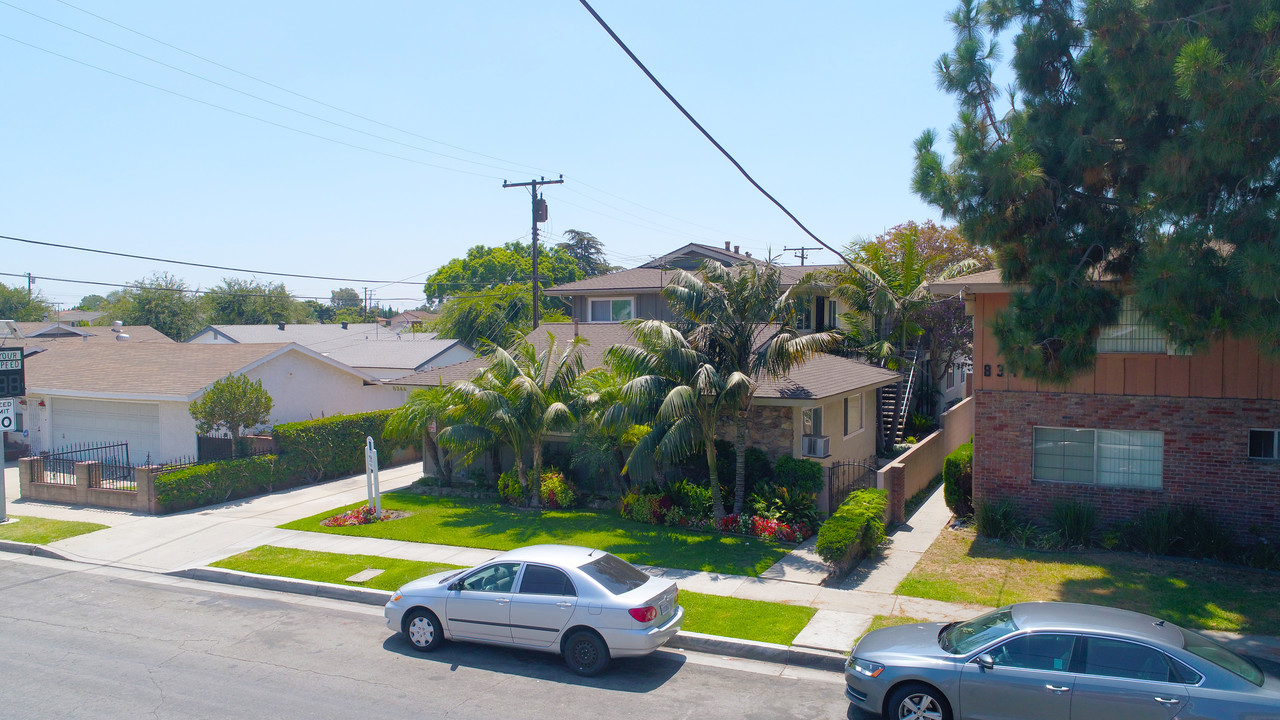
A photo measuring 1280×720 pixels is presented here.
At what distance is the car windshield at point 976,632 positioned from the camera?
303 inches

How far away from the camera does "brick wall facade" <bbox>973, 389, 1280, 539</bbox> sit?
542 inches

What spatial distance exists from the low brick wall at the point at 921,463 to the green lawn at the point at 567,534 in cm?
319

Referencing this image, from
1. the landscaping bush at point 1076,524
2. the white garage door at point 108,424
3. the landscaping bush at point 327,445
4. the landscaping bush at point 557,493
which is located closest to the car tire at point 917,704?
the landscaping bush at point 1076,524

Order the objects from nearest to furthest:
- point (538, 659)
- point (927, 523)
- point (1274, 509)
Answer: point (538, 659), point (1274, 509), point (927, 523)

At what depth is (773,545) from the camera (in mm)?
15156

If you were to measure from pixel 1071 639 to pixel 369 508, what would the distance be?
1448 centimetres

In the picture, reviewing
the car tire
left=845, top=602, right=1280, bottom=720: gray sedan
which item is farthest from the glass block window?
the car tire

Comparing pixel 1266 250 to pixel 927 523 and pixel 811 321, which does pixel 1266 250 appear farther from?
pixel 811 321

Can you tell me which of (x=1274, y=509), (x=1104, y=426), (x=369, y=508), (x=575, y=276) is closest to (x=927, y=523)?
(x=1104, y=426)

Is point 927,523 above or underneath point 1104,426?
underneath

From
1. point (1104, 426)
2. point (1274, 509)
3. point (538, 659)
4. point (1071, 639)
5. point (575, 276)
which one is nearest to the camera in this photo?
point (1071, 639)

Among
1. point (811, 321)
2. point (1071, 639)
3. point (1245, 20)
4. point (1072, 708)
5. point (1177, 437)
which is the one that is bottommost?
point (1072, 708)

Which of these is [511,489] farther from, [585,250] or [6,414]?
[585,250]

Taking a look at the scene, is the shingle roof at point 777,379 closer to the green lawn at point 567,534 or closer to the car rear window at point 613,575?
the green lawn at point 567,534
